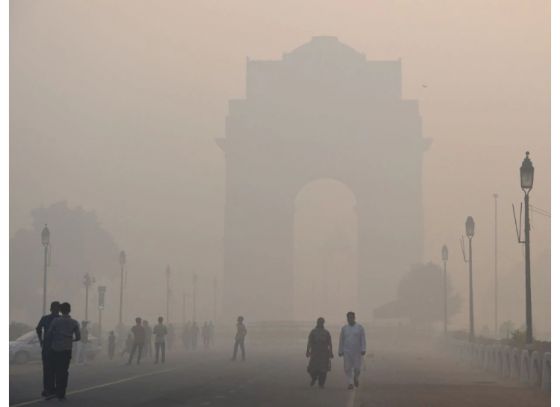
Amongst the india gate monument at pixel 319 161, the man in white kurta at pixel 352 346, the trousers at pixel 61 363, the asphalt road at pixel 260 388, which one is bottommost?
the asphalt road at pixel 260 388

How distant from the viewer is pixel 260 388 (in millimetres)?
29562

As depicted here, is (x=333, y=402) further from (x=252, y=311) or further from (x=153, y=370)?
(x=252, y=311)

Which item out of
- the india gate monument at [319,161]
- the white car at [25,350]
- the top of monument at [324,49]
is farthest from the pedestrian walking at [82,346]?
the top of monument at [324,49]

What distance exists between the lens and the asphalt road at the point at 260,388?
81.6 feet

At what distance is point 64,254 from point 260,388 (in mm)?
84819

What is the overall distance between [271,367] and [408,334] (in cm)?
4701

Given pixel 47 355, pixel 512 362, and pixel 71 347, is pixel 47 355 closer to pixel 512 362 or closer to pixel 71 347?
pixel 71 347

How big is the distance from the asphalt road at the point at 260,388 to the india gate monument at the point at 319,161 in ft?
259

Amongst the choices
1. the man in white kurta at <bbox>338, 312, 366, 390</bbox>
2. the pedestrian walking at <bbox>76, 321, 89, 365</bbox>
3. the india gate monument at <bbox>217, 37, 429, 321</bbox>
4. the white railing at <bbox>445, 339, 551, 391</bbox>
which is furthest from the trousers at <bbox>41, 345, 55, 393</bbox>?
the india gate monument at <bbox>217, 37, 429, 321</bbox>

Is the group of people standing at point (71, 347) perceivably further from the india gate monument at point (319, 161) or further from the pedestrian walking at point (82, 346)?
the india gate monument at point (319, 161)

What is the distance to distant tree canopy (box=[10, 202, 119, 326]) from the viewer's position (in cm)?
10981

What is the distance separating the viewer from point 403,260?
122438 mm

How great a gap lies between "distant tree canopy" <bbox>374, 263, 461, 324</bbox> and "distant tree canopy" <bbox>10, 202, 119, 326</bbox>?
79.4ft
